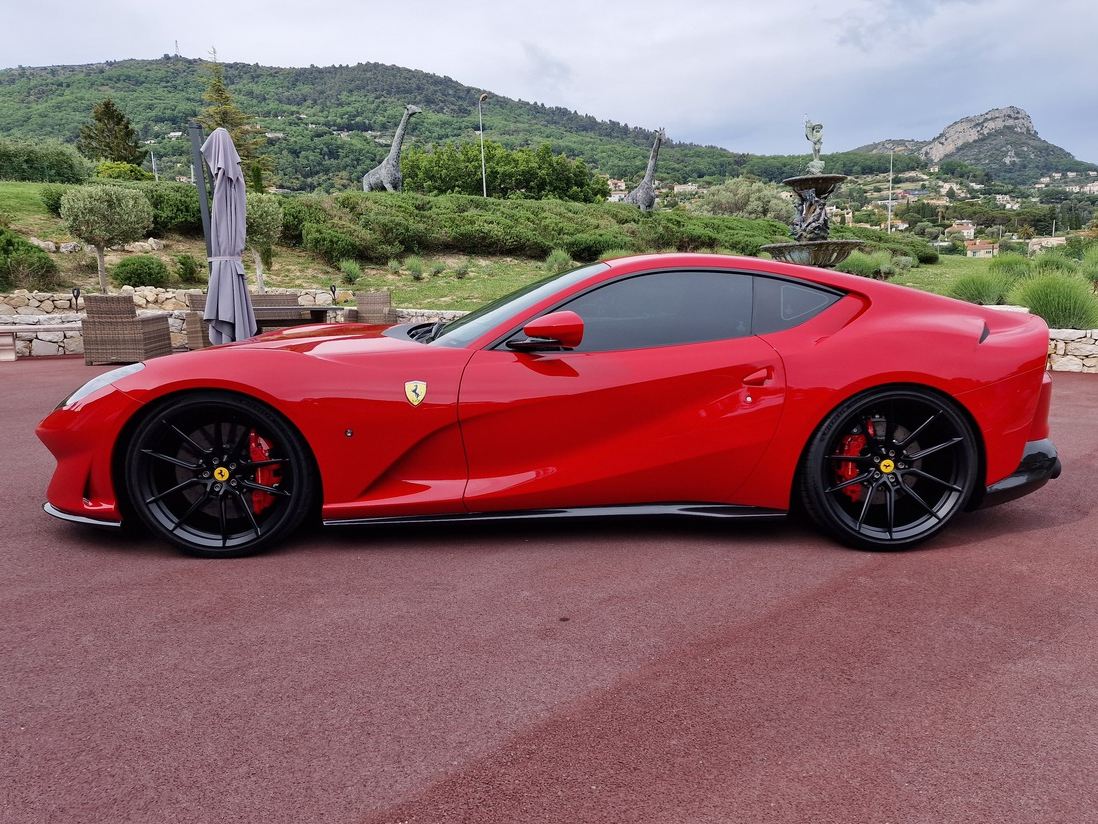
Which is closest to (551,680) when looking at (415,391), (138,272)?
(415,391)

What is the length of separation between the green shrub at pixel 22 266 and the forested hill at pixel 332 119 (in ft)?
129

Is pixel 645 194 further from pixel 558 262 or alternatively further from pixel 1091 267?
pixel 1091 267

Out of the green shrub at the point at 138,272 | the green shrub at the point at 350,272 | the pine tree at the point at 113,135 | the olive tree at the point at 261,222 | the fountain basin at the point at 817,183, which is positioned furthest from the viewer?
the pine tree at the point at 113,135

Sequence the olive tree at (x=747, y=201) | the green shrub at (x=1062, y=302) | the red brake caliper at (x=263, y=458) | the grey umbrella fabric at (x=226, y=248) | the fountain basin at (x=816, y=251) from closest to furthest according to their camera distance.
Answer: the red brake caliper at (x=263, y=458) < the grey umbrella fabric at (x=226, y=248) < the green shrub at (x=1062, y=302) < the fountain basin at (x=816, y=251) < the olive tree at (x=747, y=201)

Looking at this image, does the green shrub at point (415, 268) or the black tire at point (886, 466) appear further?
the green shrub at point (415, 268)

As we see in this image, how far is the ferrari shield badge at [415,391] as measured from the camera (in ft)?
10.4

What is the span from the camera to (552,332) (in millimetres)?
3127

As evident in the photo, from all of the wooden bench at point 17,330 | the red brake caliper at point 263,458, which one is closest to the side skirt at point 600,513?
the red brake caliper at point 263,458

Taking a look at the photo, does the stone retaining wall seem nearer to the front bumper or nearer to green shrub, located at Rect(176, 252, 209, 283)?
green shrub, located at Rect(176, 252, 209, 283)

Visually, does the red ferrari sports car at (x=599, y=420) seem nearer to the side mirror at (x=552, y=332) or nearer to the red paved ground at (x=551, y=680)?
the side mirror at (x=552, y=332)

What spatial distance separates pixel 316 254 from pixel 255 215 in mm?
3705

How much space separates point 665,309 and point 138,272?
1668 cm

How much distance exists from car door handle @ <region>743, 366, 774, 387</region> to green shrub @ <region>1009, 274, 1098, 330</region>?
763 cm

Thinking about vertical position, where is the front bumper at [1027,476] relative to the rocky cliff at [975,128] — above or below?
below
